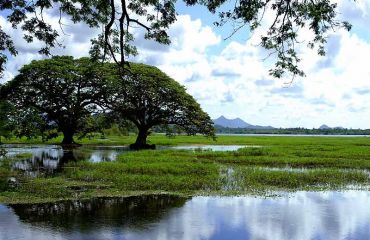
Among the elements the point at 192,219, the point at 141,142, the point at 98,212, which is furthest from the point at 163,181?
the point at 141,142

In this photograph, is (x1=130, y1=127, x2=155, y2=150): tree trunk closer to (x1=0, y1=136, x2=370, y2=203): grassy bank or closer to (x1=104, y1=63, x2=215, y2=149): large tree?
(x1=104, y1=63, x2=215, y2=149): large tree

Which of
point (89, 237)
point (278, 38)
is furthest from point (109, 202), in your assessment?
point (278, 38)

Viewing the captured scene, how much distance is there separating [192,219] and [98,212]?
3619mm

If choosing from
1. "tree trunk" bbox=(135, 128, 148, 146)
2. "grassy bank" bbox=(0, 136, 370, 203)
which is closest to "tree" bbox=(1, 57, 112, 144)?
"tree trunk" bbox=(135, 128, 148, 146)

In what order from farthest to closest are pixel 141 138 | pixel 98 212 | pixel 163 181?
1. pixel 141 138
2. pixel 163 181
3. pixel 98 212

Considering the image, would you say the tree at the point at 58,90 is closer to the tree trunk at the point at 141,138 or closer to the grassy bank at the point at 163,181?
the tree trunk at the point at 141,138

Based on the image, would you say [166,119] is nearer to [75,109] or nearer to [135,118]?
[135,118]

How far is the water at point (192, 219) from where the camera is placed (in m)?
13.5

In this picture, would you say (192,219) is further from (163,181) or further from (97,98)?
(97,98)

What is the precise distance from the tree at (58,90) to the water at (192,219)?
41651 mm

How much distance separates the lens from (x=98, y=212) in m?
16.0

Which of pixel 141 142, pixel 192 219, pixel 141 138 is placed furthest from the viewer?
pixel 141 138

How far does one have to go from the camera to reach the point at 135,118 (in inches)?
2319

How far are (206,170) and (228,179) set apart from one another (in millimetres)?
3651
